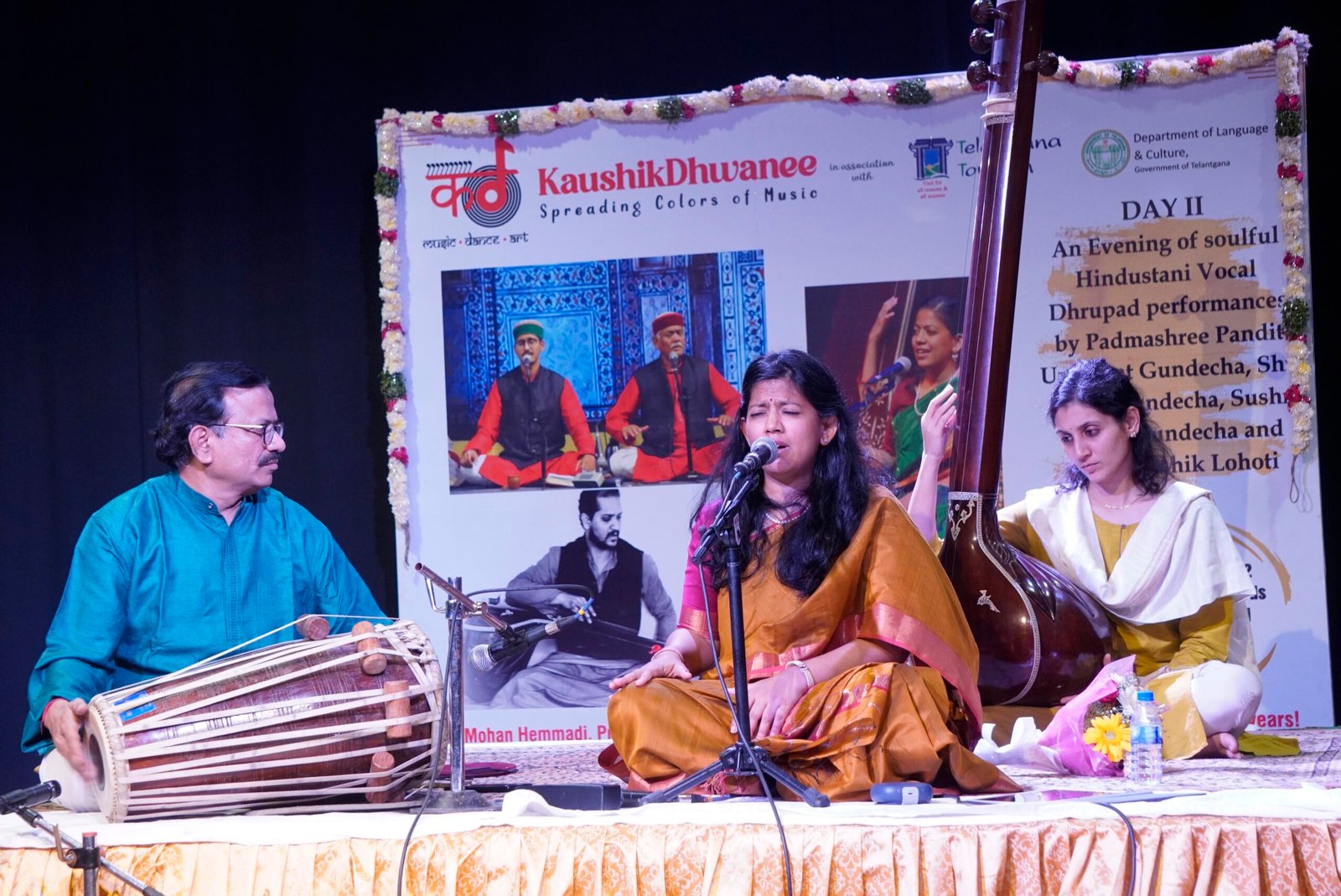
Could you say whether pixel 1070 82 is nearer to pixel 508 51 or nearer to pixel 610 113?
pixel 610 113

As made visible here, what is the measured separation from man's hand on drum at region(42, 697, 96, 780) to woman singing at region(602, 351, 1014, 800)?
1.20m

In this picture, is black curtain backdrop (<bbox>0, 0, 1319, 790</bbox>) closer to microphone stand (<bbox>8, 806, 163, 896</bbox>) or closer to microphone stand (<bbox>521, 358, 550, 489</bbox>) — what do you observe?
microphone stand (<bbox>521, 358, 550, 489</bbox>)

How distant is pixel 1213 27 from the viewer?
501 cm

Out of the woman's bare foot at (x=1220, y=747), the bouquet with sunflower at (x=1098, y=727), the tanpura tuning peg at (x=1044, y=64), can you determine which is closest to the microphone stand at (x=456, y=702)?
the bouquet with sunflower at (x=1098, y=727)

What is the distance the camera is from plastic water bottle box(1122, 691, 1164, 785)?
3125mm

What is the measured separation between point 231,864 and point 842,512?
163 cm

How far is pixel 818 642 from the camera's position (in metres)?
3.17

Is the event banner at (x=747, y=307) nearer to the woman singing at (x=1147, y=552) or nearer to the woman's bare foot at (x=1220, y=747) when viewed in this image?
the woman singing at (x=1147, y=552)

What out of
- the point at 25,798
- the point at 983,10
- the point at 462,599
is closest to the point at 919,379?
the point at 983,10

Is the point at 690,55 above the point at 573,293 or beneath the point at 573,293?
above

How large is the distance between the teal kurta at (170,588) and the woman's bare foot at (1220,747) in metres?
2.37

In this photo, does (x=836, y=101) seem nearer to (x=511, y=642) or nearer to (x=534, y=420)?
(x=534, y=420)

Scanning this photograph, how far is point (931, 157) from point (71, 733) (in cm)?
371

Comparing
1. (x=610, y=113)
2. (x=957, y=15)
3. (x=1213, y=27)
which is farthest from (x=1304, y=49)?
(x=610, y=113)
